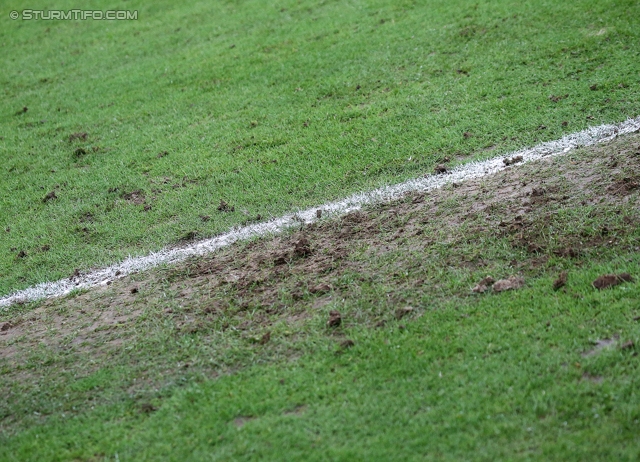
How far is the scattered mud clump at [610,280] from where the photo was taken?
15.3ft

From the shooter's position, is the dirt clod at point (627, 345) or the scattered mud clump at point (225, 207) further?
the scattered mud clump at point (225, 207)

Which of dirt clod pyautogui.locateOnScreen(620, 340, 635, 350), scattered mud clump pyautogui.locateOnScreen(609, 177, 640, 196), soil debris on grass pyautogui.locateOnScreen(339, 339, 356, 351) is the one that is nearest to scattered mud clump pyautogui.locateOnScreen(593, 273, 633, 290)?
dirt clod pyautogui.locateOnScreen(620, 340, 635, 350)

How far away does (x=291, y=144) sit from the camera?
7.81 metres

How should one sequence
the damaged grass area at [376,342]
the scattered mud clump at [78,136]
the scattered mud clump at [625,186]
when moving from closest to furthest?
1. the damaged grass area at [376,342]
2. the scattered mud clump at [625,186]
3. the scattered mud clump at [78,136]

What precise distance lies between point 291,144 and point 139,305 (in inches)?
115

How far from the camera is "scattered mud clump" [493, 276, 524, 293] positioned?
15.9 ft

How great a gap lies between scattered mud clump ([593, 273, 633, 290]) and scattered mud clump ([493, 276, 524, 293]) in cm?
47

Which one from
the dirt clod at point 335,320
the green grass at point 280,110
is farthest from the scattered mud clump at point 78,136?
the dirt clod at point 335,320

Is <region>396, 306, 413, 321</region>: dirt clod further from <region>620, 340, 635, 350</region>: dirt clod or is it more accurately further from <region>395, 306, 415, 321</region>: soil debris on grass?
<region>620, 340, 635, 350</region>: dirt clod

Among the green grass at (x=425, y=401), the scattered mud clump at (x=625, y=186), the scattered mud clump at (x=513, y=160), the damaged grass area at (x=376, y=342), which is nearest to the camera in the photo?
the green grass at (x=425, y=401)

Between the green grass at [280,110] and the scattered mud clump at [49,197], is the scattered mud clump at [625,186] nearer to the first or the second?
the green grass at [280,110]

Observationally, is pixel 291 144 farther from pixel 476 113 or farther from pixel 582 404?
pixel 582 404

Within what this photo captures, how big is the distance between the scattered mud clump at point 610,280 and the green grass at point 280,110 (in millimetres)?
2424

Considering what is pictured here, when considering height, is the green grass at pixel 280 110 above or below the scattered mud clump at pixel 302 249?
above
